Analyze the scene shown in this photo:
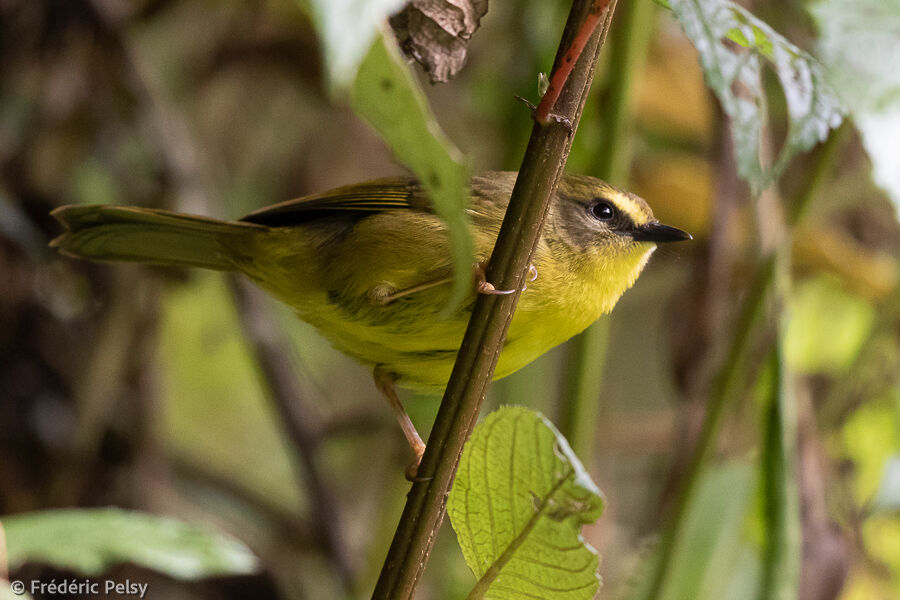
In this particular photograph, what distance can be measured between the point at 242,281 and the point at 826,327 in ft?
7.80

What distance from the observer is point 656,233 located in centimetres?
213

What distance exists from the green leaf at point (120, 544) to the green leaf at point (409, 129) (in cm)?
112

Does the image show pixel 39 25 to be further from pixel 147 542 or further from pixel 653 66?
pixel 653 66

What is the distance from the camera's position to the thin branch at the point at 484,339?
100 centimetres

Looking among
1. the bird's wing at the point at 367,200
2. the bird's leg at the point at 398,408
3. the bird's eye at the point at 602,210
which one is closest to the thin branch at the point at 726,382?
the bird's eye at the point at 602,210

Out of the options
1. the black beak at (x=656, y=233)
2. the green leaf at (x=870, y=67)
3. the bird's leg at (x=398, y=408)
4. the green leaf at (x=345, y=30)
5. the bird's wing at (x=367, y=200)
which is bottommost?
the bird's leg at (x=398, y=408)

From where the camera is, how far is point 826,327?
369cm

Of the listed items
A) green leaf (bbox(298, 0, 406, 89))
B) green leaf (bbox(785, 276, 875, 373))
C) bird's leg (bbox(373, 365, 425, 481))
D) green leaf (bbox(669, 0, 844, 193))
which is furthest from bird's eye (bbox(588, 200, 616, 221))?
green leaf (bbox(785, 276, 875, 373))

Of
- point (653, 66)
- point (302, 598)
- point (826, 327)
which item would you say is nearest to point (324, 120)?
point (653, 66)

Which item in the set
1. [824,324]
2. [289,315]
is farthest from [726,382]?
[289,315]

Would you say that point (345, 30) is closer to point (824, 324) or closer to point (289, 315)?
point (824, 324)

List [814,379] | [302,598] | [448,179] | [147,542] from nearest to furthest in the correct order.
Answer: [448,179] < [147,542] < [302,598] < [814,379]

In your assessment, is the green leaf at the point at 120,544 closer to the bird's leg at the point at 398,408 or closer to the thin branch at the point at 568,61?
the bird's leg at the point at 398,408

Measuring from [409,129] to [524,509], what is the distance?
20.8 inches
